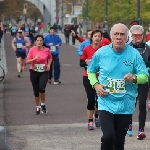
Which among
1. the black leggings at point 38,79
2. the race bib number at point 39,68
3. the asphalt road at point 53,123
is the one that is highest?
the race bib number at point 39,68

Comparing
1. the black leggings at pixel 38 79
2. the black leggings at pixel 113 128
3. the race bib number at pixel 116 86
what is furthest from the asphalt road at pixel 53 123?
the race bib number at pixel 116 86

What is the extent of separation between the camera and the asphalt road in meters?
10.3

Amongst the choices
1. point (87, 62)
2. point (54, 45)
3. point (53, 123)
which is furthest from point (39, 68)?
point (54, 45)

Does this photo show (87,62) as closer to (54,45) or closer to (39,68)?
(39,68)

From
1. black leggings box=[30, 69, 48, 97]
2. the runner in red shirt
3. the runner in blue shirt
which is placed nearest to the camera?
the runner in red shirt

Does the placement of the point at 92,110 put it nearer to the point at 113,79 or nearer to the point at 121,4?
the point at 113,79

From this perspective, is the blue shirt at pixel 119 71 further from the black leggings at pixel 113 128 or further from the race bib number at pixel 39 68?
the race bib number at pixel 39 68

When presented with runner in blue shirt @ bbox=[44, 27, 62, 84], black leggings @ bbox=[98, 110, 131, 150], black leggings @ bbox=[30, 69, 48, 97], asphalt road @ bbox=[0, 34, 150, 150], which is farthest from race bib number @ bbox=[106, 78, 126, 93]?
runner in blue shirt @ bbox=[44, 27, 62, 84]

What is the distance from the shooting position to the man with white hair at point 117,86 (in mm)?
7523

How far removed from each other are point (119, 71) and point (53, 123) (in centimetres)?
531

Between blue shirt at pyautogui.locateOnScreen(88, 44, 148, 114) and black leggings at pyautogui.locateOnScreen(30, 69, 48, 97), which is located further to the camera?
black leggings at pyautogui.locateOnScreen(30, 69, 48, 97)

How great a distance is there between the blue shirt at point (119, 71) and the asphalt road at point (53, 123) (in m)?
2.45

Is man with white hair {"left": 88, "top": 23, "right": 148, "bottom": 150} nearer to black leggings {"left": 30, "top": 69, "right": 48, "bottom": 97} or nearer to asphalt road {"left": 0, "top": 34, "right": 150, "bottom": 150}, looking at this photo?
asphalt road {"left": 0, "top": 34, "right": 150, "bottom": 150}

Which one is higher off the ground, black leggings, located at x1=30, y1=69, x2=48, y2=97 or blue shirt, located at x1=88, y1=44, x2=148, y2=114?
blue shirt, located at x1=88, y1=44, x2=148, y2=114
